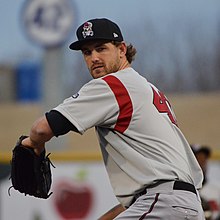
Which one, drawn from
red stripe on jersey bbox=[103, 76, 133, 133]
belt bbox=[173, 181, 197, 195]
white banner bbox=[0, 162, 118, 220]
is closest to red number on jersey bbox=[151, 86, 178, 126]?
red stripe on jersey bbox=[103, 76, 133, 133]

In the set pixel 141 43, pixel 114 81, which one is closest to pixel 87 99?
pixel 114 81

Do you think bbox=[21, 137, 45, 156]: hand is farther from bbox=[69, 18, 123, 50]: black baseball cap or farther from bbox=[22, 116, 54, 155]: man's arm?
bbox=[69, 18, 123, 50]: black baseball cap

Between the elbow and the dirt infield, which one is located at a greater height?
the elbow

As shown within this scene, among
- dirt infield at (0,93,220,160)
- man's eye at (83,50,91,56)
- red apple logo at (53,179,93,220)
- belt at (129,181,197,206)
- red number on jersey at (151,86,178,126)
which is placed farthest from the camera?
dirt infield at (0,93,220,160)

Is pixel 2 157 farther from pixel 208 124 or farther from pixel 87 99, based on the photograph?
pixel 208 124

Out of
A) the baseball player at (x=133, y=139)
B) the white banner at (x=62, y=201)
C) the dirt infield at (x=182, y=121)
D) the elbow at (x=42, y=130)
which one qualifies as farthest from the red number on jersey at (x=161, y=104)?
the dirt infield at (x=182, y=121)

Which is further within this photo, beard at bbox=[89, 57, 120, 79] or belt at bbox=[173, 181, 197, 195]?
beard at bbox=[89, 57, 120, 79]

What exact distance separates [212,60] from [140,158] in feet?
92.8

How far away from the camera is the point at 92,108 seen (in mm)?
5508

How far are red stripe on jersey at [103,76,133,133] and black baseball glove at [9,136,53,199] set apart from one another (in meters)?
0.52

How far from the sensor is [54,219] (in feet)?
38.3

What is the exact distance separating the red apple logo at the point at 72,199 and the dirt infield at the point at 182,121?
12114 mm

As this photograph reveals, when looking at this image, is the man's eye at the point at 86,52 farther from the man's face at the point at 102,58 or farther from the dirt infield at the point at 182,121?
the dirt infield at the point at 182,121

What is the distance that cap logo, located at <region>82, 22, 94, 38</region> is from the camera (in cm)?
579
